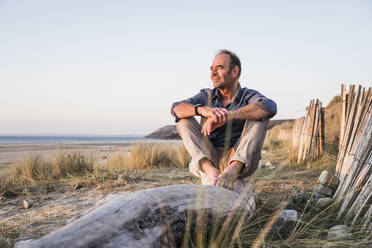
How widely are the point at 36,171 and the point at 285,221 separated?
4.58 m

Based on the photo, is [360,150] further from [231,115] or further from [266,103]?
[231,115]

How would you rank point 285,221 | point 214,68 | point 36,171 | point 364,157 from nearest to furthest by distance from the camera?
point 285,221, point 364,157, point 214,68, point 36,171

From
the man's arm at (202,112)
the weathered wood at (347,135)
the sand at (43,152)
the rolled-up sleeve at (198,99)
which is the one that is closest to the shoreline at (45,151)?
the sand at (43,152)

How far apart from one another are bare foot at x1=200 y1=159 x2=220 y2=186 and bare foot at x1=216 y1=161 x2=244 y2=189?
6 centimetres

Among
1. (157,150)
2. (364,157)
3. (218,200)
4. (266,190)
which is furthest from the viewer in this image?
(157,150)

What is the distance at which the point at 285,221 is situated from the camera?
2.35 meters

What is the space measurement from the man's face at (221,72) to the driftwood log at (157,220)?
140cm

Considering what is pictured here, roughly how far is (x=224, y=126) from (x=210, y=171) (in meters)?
0.68

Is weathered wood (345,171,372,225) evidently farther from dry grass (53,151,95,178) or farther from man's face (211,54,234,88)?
dry grass (53,151,95,178)

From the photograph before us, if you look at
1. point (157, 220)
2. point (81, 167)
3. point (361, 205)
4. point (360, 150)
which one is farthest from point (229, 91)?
point (81, 167)

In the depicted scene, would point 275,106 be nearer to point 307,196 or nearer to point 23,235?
point 307,196

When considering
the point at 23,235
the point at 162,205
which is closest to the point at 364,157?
the point at 162,205

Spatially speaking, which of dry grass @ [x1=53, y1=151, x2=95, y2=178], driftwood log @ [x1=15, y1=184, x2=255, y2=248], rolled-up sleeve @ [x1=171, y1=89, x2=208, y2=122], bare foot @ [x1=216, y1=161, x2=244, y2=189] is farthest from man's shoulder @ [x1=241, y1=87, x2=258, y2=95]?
dry grass @ [x1=53, y1=151, x2=95, y2=178]

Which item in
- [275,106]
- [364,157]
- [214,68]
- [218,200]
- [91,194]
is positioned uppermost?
[214,68]
